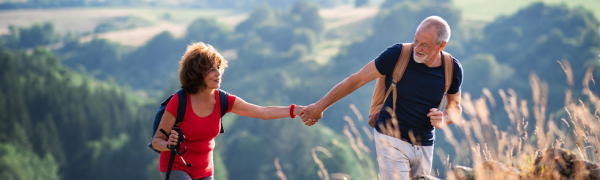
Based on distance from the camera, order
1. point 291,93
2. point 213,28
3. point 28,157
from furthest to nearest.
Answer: point 213,28 → point 291,93 → point 28,157

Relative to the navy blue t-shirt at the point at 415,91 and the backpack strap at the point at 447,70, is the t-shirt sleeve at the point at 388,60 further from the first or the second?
the backpack strap at the point at 447,70

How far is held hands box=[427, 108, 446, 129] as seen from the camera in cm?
292

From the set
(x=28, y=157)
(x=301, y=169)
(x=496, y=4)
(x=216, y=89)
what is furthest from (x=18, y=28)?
(x=216, y=89)

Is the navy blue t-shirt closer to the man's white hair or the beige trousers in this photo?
the beige trousers

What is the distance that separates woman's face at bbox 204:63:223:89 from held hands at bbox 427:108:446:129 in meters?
1.52

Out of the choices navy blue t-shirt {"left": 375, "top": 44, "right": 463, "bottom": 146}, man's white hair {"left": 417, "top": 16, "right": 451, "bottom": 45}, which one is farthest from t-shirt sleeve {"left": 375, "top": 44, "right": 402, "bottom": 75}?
man's white hair {"left": 417, "top": 16, "right": 451, "bottom": 45}

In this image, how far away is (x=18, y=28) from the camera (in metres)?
103

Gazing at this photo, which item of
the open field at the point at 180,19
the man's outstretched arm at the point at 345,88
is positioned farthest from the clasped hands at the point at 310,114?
the open field at the point at 180,19

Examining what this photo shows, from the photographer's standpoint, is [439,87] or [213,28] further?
[213,28]

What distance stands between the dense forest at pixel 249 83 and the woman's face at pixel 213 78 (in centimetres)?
2700

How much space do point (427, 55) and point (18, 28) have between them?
12291 centimetres

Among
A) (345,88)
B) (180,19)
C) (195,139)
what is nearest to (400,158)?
(345,88)

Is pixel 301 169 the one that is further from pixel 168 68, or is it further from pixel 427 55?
pixel 168 68

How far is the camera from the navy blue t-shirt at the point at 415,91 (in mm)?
2994
